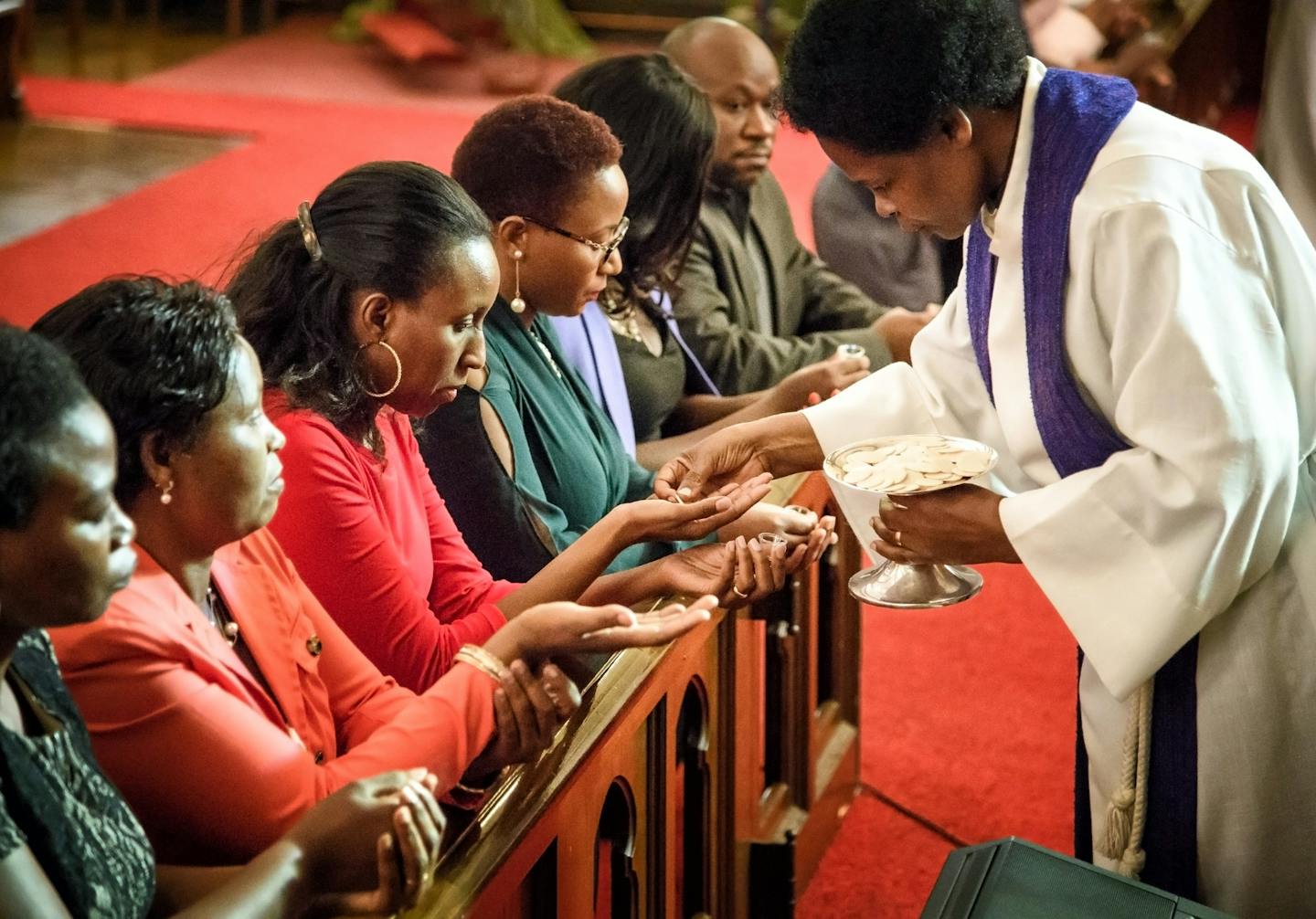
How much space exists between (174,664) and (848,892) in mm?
1889

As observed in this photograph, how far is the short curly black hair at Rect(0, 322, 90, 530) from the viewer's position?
1.20m

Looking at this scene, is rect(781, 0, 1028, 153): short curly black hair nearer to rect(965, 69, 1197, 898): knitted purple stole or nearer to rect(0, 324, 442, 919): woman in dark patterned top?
rect(965, 69, 1197, 898): knitted purple stole

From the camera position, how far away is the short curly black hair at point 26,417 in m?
1.20

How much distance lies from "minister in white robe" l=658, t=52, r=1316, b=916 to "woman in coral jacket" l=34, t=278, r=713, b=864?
29.4 inches

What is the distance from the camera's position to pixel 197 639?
1.50 metres

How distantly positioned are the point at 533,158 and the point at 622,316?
595 millimetres

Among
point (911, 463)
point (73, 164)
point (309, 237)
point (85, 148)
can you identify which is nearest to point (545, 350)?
point (309, 237)

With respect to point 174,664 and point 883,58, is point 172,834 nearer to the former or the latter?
point 174,664

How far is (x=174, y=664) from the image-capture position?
4.76ft

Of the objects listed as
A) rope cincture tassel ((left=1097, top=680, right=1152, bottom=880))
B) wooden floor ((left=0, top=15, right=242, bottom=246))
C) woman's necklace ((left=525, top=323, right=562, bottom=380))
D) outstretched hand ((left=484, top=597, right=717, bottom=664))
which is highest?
outstretched hand ((left=484, top=597, right=717, bottom=664))

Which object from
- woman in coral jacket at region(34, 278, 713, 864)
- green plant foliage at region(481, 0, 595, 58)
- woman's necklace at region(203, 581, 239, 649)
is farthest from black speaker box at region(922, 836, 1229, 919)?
Result: green plant foliage at region(481, 0, 595, 58)

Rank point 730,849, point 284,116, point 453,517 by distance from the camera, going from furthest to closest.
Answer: point 284,116 → point 730,849 → point 453,517

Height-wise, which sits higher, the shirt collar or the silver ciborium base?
the shirt collar

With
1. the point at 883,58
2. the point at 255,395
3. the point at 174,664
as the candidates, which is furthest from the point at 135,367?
the point at 883,58
